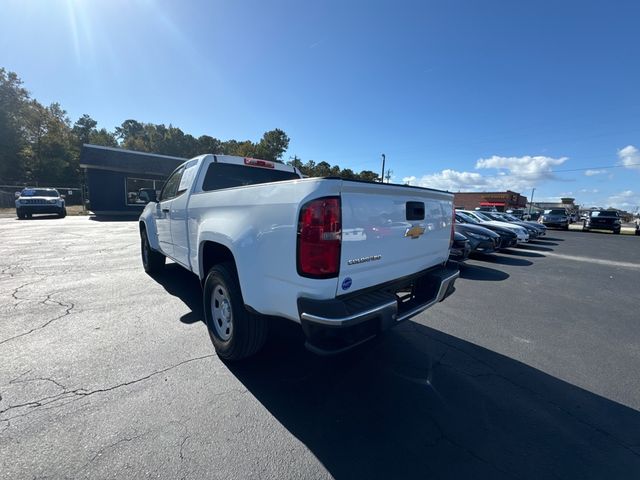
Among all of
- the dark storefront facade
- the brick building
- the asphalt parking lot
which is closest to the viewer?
the asphalt parking lot

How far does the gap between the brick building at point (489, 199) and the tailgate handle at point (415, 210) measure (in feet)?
231

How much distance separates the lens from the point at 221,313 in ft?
10.0

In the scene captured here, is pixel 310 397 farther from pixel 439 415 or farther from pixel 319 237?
pixel 319 237

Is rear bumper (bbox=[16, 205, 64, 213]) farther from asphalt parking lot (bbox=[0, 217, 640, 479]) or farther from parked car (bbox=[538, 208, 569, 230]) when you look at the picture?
parked car (bbox=[538, 208, 569, 230])

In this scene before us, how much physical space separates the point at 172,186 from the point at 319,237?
3911 millimetres

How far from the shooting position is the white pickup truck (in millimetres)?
1991

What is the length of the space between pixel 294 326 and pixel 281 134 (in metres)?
47.8

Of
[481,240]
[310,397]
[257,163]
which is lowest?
[310,397]

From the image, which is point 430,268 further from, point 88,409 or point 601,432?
point 88,409

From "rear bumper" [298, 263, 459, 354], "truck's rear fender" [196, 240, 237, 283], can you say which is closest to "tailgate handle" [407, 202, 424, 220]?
"rear bumper" [298, 263, 459, 354]

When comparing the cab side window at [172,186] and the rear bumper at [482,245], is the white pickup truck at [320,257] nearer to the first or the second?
the cab side window at [172,186]

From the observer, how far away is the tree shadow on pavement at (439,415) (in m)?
1.86

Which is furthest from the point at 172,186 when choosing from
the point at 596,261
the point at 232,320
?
the point at 596,261

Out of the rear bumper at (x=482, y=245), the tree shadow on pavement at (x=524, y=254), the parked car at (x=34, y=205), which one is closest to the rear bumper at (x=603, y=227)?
the tree shadow on pavement at (x=524, y=254)
